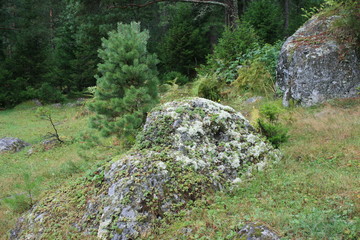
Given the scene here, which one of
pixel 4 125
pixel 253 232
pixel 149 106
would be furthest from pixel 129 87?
pixel 4 125

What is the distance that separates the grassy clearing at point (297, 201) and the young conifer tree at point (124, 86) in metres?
3.10

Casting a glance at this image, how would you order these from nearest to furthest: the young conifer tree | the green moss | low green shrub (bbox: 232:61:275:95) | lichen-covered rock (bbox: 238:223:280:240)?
lichen-covered rock (bbox: 238:223:280:240), the green moss, the young conifer tree, low green shrub (bbox: 232:61:275:95)

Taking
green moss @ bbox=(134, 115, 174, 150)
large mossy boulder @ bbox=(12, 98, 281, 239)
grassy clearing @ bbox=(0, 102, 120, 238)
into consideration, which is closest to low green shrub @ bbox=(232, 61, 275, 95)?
large mossy boulder @ bbox=(12, 98, 281, 239)

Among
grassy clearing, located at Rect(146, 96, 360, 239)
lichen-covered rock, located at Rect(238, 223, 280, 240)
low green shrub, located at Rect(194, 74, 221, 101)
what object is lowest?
low green shrub, located at Rect(194, 74, 221, 101)

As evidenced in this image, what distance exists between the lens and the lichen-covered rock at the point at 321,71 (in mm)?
9102

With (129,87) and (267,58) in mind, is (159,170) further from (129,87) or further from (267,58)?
(267,58)

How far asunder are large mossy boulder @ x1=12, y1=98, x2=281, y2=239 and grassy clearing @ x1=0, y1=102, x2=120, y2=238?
1508 mm

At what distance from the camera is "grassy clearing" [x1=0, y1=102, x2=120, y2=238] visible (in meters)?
6.78

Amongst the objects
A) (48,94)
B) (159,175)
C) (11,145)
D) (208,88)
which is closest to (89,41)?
(48,94)

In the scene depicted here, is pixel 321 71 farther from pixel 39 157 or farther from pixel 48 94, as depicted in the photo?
pixel 48 94

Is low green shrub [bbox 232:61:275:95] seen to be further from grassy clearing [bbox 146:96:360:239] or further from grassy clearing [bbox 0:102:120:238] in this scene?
grassy clearing [bbox 0:102:120:238]

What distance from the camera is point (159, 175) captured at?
14.0ft

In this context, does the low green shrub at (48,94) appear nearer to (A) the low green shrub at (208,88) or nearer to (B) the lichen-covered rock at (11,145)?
(B) the lichen-covered rock at (11,145)

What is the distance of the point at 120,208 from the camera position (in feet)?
12.8
